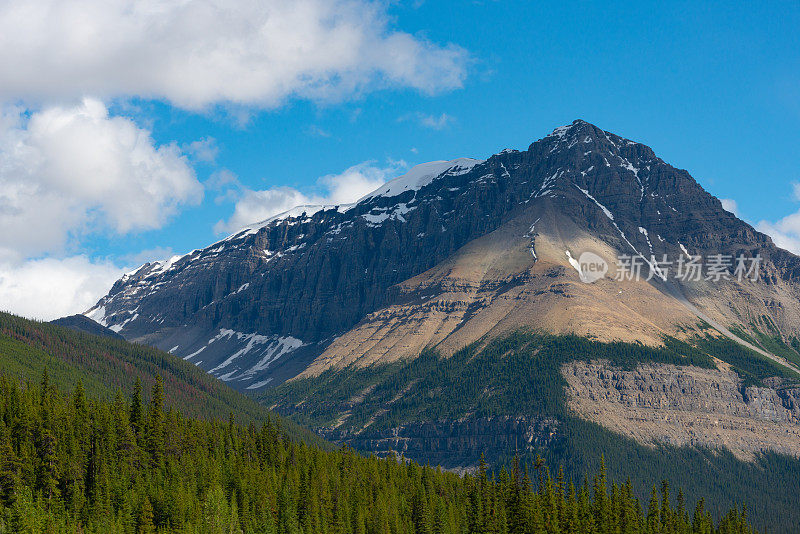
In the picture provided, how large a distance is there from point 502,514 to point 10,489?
273 ft

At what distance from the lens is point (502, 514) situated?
17462 cm

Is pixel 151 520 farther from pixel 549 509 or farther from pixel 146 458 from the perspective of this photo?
pixel 549 509

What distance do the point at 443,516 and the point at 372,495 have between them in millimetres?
16892

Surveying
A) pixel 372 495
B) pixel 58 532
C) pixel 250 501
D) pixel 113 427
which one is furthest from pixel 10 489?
pixel 372 495

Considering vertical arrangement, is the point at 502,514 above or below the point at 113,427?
below

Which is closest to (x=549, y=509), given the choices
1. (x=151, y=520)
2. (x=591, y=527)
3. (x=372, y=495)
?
(x=591, y=527)

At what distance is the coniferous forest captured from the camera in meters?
151

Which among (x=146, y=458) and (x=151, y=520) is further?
(x=146, y=458)

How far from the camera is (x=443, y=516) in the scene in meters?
182

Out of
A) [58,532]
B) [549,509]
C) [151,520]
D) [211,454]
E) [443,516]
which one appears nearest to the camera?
[58,532]

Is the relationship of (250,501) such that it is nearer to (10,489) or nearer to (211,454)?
(211,454)

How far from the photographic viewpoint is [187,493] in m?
162

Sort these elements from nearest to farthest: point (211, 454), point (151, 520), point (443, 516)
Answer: point (151, 520) < point (443, 516) < point (211, 454)

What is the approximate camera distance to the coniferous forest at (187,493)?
5950 inches
